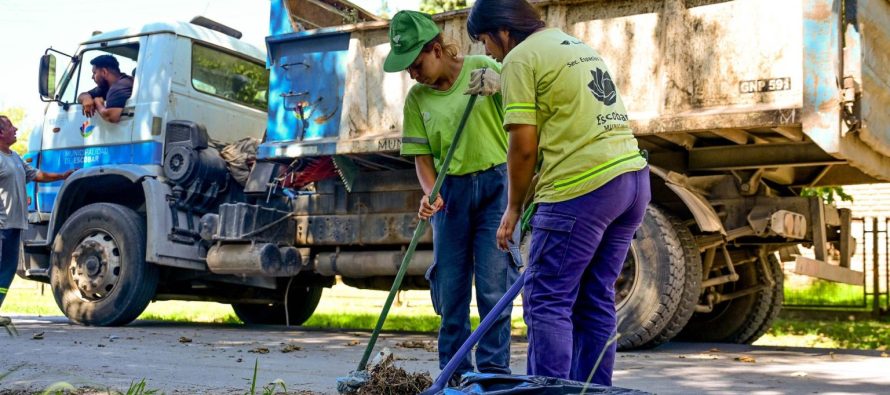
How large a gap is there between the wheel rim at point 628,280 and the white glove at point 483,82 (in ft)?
10.6

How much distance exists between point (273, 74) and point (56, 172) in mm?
2779

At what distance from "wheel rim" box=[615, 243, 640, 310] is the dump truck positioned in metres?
0.02

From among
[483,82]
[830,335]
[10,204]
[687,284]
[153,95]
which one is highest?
[153,95]

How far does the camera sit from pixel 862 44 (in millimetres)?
6465

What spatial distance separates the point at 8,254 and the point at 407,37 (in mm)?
5705

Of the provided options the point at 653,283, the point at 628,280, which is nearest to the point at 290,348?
the point at 628,280

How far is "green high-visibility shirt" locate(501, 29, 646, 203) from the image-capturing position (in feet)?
11.9

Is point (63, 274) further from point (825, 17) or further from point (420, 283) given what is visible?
point (825, 17)

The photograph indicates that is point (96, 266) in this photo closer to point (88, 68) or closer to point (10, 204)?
point (10, 204)

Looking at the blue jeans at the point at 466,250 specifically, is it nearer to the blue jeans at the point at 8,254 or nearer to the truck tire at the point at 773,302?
the truck tire at the point at 773,302

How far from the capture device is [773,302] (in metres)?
8.61

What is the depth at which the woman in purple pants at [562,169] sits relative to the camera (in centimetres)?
361

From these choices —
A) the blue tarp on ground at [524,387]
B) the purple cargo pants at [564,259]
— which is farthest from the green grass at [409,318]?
the blue tarp on ground at [524,387]

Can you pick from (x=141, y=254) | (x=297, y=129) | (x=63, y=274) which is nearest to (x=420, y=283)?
(x=297, y=129)
